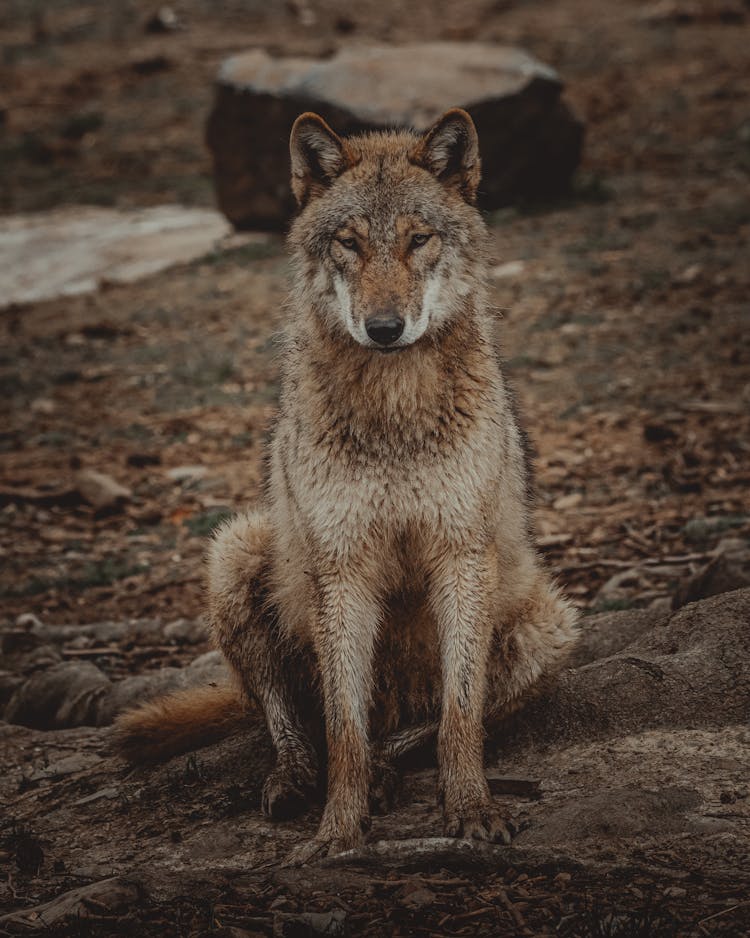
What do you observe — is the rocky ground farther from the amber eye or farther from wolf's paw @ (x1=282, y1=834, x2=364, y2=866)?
the amber eye

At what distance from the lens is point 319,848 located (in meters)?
4.18

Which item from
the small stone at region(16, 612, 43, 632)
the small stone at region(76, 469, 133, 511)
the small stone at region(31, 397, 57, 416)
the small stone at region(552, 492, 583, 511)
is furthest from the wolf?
the small stone at region(31, 397, 57, 416)

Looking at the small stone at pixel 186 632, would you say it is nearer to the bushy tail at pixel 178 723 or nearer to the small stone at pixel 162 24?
the bushy tail at pixel 178 723

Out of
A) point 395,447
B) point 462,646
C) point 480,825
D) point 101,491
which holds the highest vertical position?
point 395,447

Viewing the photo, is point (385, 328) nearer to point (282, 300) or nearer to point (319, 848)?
point (282, 300)

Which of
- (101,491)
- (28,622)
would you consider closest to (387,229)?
(28,622)

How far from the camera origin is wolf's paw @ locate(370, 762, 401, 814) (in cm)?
457

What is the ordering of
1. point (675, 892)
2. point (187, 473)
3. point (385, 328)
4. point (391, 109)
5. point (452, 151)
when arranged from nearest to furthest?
point (675, 892)
point (385, 328)
point (452, 151)
point (187, 473)
point (391, 109)

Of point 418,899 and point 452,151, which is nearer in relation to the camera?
point 418,899

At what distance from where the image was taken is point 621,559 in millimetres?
7379

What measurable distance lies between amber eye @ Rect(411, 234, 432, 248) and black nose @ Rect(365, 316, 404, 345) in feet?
1.35

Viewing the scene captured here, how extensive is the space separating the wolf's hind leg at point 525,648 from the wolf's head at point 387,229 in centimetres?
137

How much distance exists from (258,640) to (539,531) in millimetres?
3312

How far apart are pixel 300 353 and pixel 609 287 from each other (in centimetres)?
791
